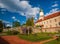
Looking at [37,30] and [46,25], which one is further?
[46,25]

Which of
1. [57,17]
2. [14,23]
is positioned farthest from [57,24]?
[14,23]

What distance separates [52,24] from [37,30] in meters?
13.8

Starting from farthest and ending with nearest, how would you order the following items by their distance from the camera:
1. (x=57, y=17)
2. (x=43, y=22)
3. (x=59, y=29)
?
1. (x=43, y=22)
2. (x=57, y=17)
3. (x=59, y=29)

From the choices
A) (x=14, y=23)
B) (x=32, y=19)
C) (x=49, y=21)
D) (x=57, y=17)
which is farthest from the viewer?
(x=14, y=23)

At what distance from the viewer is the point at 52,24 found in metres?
60.2

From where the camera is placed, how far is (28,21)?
7650 cm

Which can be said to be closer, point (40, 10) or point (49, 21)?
point (49, 21)

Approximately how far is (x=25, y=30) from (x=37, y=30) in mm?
4998

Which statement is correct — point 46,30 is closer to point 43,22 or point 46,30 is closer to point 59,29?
point 59,29

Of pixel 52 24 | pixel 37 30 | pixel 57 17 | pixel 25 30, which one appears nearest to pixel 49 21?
pixel 52 24

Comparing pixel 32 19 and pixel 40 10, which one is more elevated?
pixel 40 10

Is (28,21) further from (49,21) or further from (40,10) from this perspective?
(49,21)

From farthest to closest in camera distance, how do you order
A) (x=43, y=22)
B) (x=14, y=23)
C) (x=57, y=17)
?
1. (x=14, y=23)
2. (x=43, y=22)
3. (x=57, y=17)

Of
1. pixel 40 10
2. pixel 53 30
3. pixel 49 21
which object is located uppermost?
pixel 40 10
